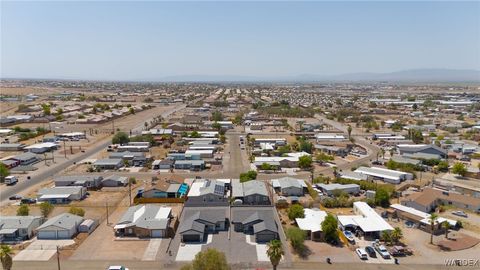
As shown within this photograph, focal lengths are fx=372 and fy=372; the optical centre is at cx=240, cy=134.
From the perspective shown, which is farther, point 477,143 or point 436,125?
point 436,125

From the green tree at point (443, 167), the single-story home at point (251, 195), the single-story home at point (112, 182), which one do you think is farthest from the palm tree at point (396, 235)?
the single-story home at point (112, 182)

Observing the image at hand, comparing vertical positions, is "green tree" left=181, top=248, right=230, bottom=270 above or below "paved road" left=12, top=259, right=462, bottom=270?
above

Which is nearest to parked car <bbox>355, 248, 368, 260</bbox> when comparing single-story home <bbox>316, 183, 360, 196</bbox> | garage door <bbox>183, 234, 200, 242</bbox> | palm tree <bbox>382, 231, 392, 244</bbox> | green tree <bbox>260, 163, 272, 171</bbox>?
palm tree <bbox>382, 231, 392, 244</bbox>

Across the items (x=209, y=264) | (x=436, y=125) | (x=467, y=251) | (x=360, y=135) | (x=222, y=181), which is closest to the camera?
(x=209, y=264)

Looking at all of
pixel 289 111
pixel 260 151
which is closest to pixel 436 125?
pixel 289 111

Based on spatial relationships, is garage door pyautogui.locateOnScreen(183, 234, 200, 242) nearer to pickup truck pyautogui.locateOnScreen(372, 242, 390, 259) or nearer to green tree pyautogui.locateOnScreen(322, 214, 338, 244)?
green tree pyautogui.locateOnScreen(322, 214, 338, 244)

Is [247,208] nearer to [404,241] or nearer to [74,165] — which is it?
[404,241]

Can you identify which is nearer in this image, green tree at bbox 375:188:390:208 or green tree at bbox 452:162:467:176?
green tree at bbox 375:188:390:208
